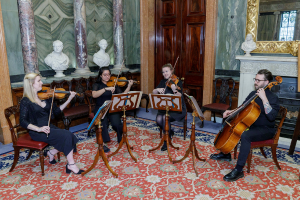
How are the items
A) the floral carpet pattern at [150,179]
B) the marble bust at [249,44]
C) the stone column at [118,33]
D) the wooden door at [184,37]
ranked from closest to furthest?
the floral carpet pattern at [150,179], the marble bust at [249,44], the wooden door at [184,37], the stone column at [118,33]

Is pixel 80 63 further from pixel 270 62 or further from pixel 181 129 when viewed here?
pixel 270 62

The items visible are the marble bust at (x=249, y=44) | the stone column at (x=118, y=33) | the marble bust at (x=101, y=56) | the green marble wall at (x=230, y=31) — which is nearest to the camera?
the marble bust at (x=249, y=44)

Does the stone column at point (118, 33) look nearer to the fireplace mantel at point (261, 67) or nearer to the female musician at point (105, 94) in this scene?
the female musician at point (105, 94)

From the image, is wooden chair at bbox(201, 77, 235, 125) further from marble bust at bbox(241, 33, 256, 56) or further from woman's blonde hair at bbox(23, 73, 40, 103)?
woman's blonde hair at bbox(23, 73, 40, 103)

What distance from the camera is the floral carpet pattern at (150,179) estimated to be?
2.73 metres

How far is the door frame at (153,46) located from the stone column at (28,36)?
8.60 ft

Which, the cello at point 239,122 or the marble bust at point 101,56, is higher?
the marble bust at point 101,56

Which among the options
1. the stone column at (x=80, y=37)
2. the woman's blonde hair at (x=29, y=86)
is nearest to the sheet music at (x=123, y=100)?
the woman's blonde hair at (x=29, y=86)

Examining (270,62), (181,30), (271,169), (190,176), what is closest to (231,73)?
(270,62)

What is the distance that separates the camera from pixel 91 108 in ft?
15.3

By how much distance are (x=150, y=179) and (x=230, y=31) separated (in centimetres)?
345

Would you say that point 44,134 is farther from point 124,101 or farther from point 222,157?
point 222,157

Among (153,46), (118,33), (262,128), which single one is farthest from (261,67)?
(118,33)

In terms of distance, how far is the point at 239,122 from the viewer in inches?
112
